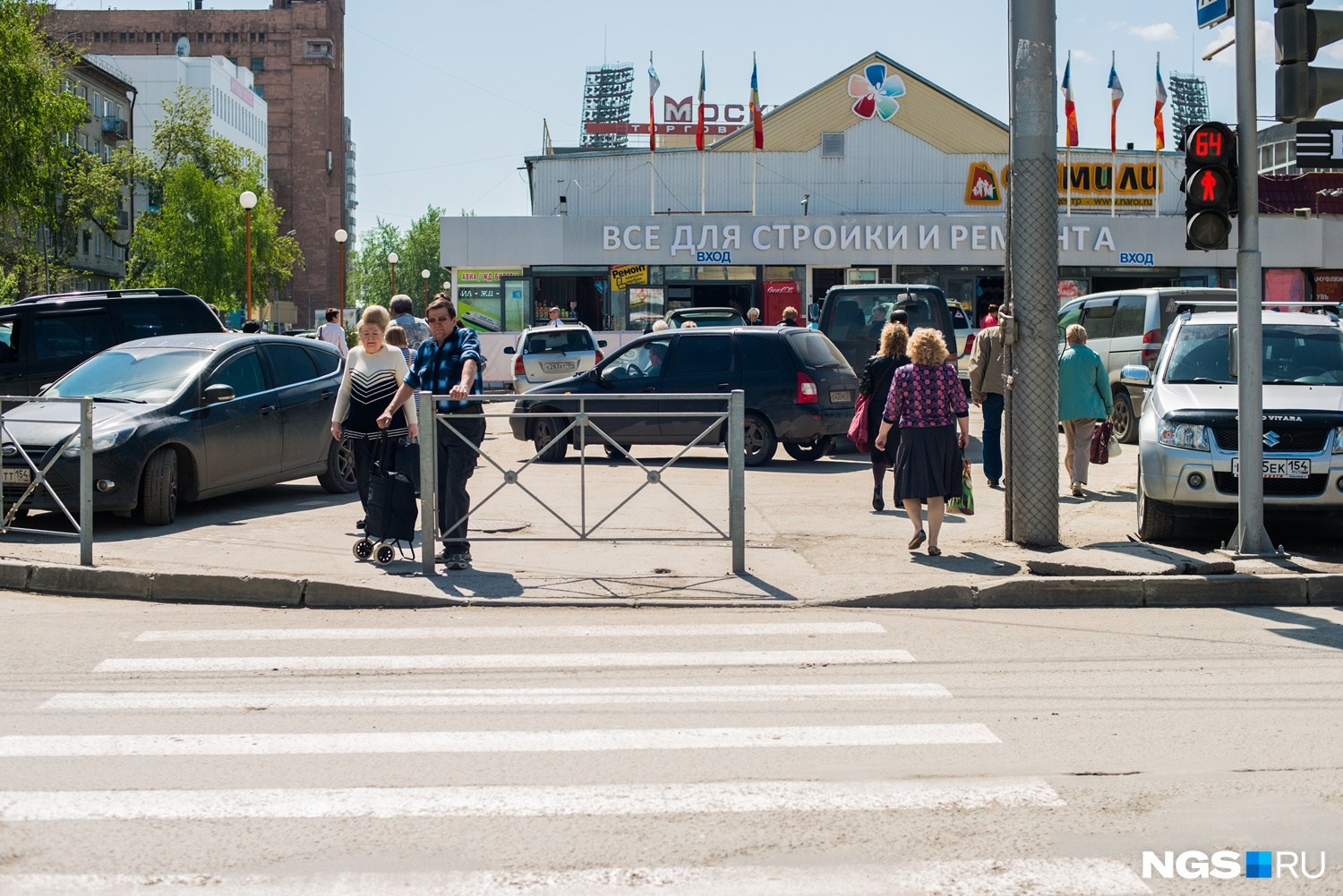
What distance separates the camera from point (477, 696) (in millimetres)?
6395

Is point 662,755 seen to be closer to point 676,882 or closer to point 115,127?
point 676,882

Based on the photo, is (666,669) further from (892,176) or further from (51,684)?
(892,176)

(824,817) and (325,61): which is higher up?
(325,61)

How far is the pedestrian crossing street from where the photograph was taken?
4.11 meters

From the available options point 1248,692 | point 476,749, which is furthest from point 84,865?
point 1248,692

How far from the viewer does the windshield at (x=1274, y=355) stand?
11453mm

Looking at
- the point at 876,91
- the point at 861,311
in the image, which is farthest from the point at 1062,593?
the point at 876,91

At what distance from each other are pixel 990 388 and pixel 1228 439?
3595 millimetres

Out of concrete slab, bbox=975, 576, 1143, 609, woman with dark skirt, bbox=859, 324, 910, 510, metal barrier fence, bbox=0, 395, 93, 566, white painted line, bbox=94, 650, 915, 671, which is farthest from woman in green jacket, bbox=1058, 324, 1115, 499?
metal barrier fence, bbox=0, 395, 93, 566

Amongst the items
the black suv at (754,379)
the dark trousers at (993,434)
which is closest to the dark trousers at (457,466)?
the dark trousers at (993,434)

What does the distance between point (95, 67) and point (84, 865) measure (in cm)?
8583

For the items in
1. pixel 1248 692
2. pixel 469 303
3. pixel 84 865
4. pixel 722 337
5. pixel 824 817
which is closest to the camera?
pixel 84 865

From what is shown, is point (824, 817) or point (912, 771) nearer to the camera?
point (824, 817)

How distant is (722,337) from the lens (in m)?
17.5
